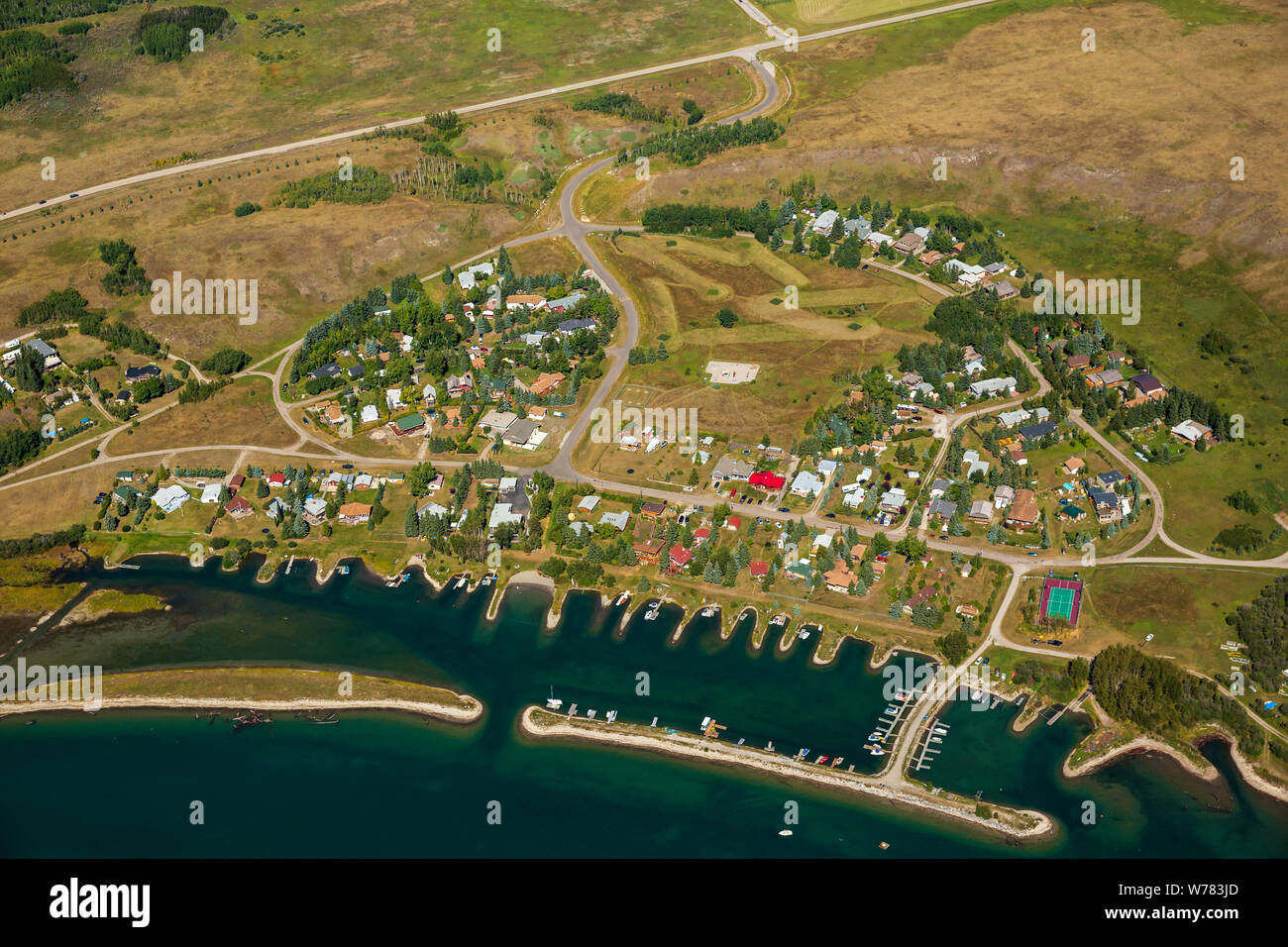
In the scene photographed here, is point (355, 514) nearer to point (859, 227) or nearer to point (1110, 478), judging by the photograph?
point (1110, 478)

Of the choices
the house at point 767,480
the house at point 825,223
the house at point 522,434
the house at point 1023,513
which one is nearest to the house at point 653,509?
the house at point 767,480

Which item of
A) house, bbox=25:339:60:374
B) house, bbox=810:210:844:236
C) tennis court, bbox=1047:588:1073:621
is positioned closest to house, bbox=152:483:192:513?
house, bbox=25:339:60:374

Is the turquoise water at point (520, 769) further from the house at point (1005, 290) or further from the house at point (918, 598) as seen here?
the house at point (1005, 290)

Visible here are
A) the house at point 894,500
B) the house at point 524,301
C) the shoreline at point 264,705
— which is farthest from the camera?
the house at point 524,301

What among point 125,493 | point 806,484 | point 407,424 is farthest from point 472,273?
point 806,484

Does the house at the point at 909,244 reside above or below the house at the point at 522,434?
above

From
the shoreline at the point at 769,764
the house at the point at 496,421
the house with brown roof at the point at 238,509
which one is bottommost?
the shoreline at the point at 769,764
